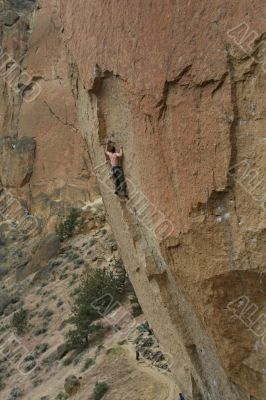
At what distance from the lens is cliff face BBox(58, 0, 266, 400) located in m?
3.96

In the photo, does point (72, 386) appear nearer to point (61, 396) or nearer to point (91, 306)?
point (61, 396)

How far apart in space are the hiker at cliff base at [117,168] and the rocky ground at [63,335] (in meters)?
5.96

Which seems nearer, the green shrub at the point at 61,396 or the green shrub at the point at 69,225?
the green shrub at the point at 61,396

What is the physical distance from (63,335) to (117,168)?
12200 mm

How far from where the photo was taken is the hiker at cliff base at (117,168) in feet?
Result: 18.6

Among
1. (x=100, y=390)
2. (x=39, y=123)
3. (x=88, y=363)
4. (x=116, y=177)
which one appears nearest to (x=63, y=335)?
(x=88, y=363)

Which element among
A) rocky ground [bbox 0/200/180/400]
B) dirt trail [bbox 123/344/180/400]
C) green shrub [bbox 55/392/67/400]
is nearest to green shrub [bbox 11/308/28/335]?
rocky ground [bbox 0/200/180/400]

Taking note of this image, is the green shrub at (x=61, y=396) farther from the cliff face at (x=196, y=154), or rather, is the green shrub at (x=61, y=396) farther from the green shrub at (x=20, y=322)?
the cliff face at (x=196, y=154)

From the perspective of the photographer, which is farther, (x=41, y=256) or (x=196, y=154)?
(x=41, y=256)

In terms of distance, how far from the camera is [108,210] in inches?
281

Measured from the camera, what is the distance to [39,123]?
29.1 metres

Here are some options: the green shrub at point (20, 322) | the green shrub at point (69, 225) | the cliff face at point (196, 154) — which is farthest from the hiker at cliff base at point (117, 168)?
the green shrub at point (69, 225)

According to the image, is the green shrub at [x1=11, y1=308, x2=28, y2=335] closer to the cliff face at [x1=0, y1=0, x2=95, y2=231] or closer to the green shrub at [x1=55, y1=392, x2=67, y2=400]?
the green shrub at [x1=55, y1=392, x2=67, y2=400]

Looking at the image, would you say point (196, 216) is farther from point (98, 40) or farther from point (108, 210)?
point (108, 210)
